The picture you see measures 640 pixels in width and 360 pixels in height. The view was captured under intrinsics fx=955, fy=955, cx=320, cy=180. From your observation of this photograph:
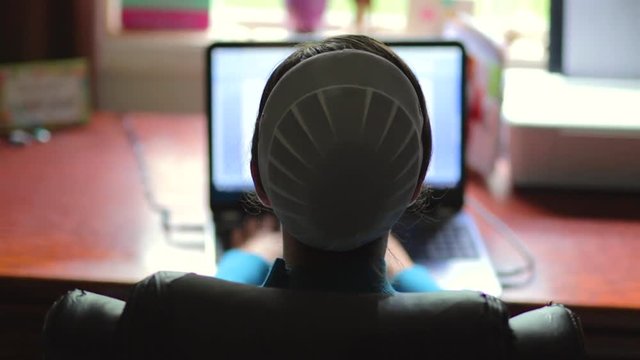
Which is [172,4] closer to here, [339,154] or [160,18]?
[160,18]

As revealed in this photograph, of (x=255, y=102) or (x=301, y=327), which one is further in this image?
(x=255, y=102)

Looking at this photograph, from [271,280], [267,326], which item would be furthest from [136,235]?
[267,326]

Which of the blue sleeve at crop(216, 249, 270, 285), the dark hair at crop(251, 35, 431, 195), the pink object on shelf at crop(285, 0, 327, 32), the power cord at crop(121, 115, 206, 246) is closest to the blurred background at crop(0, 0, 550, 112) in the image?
the pink object on shelf at crop(285, 0, 327, 32)

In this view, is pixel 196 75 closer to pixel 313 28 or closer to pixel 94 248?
pixel 313 28

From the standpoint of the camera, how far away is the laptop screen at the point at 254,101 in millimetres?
1544

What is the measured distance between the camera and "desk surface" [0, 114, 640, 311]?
1346 mm

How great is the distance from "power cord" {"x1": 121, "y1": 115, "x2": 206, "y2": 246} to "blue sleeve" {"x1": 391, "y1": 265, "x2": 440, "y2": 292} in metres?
0.41

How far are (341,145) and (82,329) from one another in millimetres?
253

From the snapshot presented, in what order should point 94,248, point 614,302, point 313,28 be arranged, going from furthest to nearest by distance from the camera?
point 313,28 → point 94,248 → point 614,302

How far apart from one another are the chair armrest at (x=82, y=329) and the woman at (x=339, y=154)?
0.15 m

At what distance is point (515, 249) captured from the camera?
1478mm

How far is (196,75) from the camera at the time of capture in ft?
7.06

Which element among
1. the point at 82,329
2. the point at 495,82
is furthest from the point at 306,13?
the point at 82,329

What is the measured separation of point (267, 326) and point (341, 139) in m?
0.16
